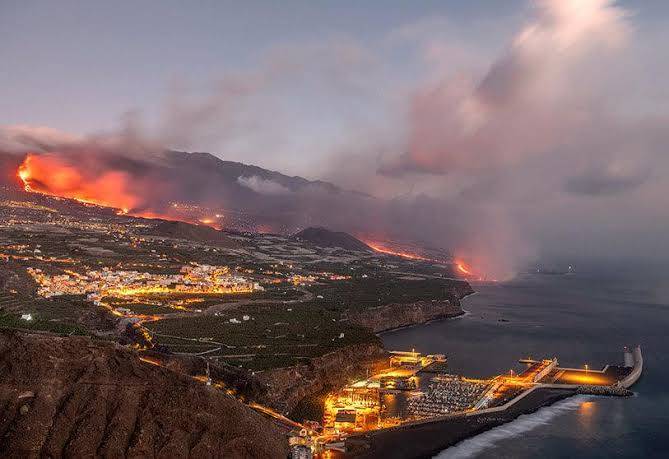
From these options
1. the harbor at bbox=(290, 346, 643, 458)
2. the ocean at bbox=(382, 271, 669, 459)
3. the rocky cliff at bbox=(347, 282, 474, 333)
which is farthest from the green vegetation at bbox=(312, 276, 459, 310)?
the harbor at bbox=(290, 346, 643, 458)

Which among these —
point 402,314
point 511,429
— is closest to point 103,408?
point 511,429

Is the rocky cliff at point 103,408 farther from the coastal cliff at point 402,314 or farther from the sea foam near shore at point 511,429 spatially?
the coastal cliff at point 402,314

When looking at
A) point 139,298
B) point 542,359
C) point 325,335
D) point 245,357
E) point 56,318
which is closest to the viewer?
point 245,357

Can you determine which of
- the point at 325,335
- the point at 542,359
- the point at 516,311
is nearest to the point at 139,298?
the point at 325,335

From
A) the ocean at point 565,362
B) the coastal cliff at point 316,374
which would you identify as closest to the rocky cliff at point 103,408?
the coastal cliff at point 316,374

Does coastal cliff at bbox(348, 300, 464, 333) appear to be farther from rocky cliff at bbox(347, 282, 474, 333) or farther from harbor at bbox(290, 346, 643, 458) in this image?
harbor at bbox(290, 346, 643, 458)

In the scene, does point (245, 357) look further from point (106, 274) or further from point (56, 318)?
point (106, 274)

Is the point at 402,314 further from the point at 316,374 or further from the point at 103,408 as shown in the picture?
the point at 103,408
